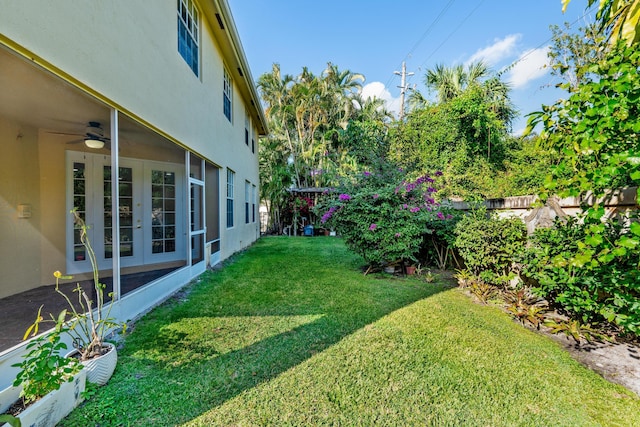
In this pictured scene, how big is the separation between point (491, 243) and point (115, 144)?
5683 mm

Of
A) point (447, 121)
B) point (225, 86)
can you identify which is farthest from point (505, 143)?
point (225, 86)

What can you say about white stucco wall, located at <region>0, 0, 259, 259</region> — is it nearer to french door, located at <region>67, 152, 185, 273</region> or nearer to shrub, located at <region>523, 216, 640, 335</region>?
french door, located at <region>67, 152, 185, 273</region>

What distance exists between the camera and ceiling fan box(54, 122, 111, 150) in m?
4.32

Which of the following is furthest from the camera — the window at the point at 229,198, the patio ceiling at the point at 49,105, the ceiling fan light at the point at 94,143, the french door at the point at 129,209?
the window at the point at 229,198

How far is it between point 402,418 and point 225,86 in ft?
27.8

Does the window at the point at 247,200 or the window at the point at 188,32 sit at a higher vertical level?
the window at the point at 188,32

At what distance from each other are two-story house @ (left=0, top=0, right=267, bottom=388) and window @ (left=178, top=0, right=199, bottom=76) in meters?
0.03

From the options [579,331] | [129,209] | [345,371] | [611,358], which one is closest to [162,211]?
[129,209]

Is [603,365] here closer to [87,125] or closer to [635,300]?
[635,300]

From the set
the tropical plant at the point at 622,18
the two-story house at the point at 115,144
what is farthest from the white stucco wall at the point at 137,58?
the tropical plant at the point at 622,18

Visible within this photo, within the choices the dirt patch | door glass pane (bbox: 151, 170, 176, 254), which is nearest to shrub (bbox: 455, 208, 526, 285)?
the dirt patch

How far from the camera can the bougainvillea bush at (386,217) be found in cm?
608

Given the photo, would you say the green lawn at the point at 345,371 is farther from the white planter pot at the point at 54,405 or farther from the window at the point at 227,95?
the window at the point at 227,95

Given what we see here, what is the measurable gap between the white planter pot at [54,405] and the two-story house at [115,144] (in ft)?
1.46
